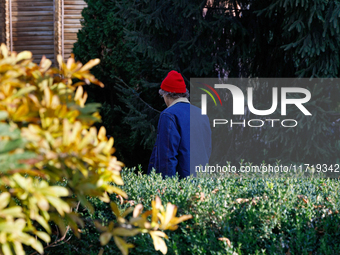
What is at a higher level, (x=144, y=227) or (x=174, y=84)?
(x=174, y=84)

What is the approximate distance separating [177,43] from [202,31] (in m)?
0.42

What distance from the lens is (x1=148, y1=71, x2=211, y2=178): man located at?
317cm

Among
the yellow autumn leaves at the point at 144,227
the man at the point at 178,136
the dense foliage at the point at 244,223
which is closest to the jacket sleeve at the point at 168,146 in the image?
the man at the point at 178,136

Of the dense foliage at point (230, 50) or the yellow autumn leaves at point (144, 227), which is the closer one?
the yellow autumn leaves at point (144, 227)

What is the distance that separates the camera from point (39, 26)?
823 centimetres

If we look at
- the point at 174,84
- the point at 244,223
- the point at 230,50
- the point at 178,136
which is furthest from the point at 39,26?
the point at 244,223

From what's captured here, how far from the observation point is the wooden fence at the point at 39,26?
789 cm

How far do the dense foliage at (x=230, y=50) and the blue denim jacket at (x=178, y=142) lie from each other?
1903 millimetres

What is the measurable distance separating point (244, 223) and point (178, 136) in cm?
136

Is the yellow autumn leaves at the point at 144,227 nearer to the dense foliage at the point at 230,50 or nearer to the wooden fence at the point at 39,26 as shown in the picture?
the dense foliage at the point at 230,50

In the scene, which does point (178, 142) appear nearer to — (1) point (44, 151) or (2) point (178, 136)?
(2) point (178, 136)

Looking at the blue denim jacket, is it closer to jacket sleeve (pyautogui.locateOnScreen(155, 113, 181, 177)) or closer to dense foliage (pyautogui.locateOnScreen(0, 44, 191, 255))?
jacket sleeve (pyautogui.locateOnScreen(155, 113, 181, 177))

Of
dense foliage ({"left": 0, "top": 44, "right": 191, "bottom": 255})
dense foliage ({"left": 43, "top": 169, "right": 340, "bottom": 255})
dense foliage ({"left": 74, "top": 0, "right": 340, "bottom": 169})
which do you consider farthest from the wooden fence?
dense foliage ({"left": 0, "top": 44, "right": 191, "bottom": 255})

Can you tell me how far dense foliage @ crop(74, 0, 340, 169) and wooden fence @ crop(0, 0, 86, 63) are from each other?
4.24ft
